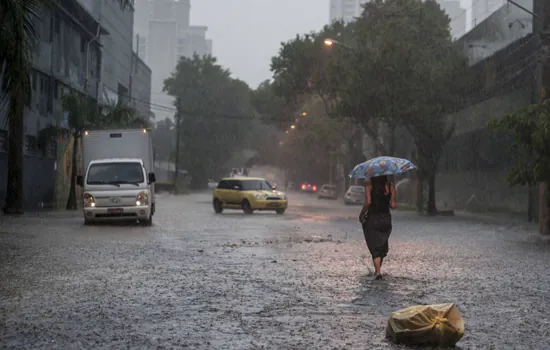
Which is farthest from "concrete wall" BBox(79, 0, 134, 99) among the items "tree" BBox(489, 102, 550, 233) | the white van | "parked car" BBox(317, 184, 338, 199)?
"tree" BBox(489, 102, 550, 233)

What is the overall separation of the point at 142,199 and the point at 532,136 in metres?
11.3

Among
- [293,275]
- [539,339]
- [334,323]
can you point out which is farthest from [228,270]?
[539,339]

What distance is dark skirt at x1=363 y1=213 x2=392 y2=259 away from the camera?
12.6 metres

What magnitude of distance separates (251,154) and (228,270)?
134m

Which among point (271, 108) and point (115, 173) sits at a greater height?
point (271, 108)

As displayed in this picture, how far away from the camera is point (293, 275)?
41.1 feet

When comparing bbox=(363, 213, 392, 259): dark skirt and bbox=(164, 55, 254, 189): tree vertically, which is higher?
bbox=(164, 55, 254, 189): tree

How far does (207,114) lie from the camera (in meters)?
102

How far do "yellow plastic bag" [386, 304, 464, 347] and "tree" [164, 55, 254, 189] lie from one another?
9422 cm

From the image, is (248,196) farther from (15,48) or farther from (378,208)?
(378,208)

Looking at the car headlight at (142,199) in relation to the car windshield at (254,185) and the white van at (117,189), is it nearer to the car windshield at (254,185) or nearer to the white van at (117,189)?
the white van at (117,189)

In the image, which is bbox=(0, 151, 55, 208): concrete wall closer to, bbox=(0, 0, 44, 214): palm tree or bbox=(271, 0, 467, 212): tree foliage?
bbox=(271, 0, 467, 212): tree foliage

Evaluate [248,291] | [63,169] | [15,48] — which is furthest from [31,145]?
[248,291]

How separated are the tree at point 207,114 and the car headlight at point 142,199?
76.6 meters
